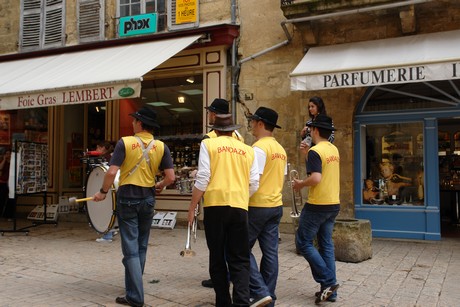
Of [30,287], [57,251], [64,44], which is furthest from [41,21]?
[30,287]

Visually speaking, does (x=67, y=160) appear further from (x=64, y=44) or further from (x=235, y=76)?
(x=235, y=76)

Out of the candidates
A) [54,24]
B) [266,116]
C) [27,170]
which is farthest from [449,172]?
[54,24]

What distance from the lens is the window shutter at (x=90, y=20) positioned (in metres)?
10.6

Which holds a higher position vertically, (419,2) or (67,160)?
(419,2)

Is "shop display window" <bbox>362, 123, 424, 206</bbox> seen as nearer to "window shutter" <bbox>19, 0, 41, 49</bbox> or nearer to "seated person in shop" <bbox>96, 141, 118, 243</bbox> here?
"seated person in shop" <bbox>96, 141, 118, 243</bbox>

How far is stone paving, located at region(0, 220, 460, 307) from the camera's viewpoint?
15.1 feet

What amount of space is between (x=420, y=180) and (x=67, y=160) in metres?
8.44

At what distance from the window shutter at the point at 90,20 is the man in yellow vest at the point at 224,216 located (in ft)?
25.5

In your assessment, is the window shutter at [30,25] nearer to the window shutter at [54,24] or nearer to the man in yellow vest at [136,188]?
the window shutter at [54,24]

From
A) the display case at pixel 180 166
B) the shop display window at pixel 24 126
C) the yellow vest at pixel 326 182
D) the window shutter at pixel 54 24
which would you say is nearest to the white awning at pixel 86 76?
the window shutter at pixel 54 24

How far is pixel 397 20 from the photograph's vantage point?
7.98 meters

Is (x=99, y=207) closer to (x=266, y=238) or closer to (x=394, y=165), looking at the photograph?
(x=266, y=238)

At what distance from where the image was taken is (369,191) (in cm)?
853

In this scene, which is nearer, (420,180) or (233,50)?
(420,180)
